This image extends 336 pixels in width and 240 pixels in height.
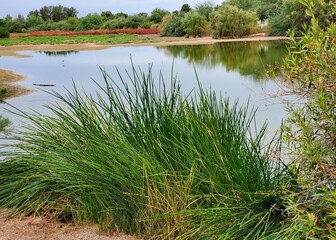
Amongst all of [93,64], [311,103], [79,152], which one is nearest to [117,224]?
[79,152]

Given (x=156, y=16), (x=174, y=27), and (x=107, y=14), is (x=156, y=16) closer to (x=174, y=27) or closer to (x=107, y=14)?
(x=107, y=14)

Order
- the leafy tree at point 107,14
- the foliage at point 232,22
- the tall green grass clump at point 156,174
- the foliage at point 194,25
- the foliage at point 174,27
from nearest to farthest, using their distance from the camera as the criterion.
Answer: the tall green grass clump at point 156,174, the foliage at point 232,22, the foliage at point 194,25, the foliage at point 174,27, the leafy tree at point 107,14

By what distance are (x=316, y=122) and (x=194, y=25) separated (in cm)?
3709

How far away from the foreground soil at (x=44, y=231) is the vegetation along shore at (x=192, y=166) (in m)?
0.08

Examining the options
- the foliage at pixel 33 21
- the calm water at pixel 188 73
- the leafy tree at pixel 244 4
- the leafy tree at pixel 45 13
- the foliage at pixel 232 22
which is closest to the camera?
the calm water at pixel 188 73

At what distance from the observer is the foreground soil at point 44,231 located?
3245 millimetres

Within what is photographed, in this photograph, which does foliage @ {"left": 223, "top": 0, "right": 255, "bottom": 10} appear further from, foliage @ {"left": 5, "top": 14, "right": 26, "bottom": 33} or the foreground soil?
the foreground soil

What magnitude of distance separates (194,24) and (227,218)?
3679cm

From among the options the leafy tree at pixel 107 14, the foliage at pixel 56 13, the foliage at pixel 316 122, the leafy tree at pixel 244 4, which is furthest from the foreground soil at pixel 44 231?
the foliage at pixel 56 13

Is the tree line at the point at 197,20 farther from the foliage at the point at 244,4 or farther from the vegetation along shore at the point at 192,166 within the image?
the vegetation along shore at the point at 192,166

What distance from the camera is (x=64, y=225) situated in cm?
356

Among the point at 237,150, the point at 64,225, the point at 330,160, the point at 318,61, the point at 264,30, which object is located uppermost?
the point at 318,61

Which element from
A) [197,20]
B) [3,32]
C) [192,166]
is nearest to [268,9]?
[197,20]

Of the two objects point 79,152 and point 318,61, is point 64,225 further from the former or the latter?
point 318,61
